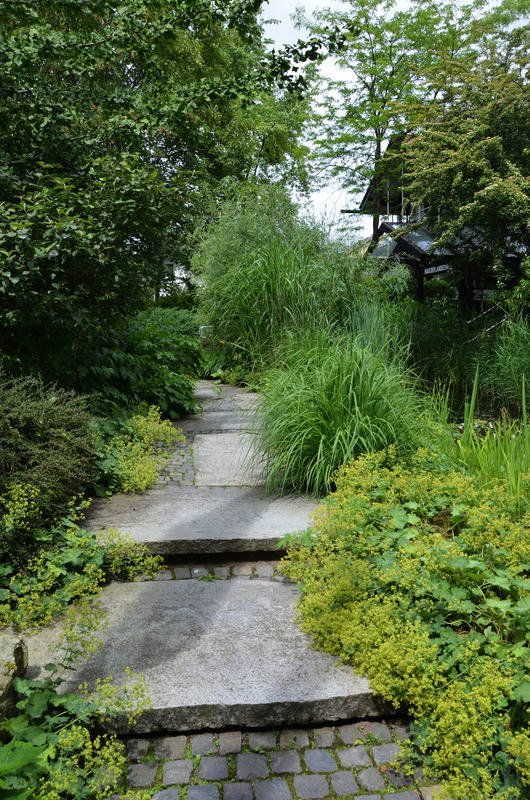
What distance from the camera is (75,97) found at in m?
5.21

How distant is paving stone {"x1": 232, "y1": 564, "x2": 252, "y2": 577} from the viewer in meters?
3.18

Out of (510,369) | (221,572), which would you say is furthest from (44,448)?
(510,369)

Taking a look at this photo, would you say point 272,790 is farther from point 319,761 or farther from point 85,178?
point 85,178

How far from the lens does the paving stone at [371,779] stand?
73.6 inches

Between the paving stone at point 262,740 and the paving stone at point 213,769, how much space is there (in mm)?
129

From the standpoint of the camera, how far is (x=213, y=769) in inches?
76.4

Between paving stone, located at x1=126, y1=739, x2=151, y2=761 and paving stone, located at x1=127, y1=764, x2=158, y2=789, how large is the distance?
4 centimetres

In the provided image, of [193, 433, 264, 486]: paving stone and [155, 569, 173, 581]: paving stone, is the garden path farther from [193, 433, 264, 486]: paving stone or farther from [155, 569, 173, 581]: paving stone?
[193, 433, 264, 486]: paving stone

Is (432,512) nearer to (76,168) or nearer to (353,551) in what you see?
(353,551)

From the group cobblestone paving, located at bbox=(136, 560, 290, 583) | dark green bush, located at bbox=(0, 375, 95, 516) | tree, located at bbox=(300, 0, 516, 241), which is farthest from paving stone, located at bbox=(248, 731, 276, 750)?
tree, located at bbox=(300, 0, 516, 241)

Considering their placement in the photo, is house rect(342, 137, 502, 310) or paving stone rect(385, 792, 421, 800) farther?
house rect(342, 137, 502, 310)

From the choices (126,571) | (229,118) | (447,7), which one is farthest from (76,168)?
(447,7)

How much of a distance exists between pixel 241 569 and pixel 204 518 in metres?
0.47

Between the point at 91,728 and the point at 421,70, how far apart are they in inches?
430
